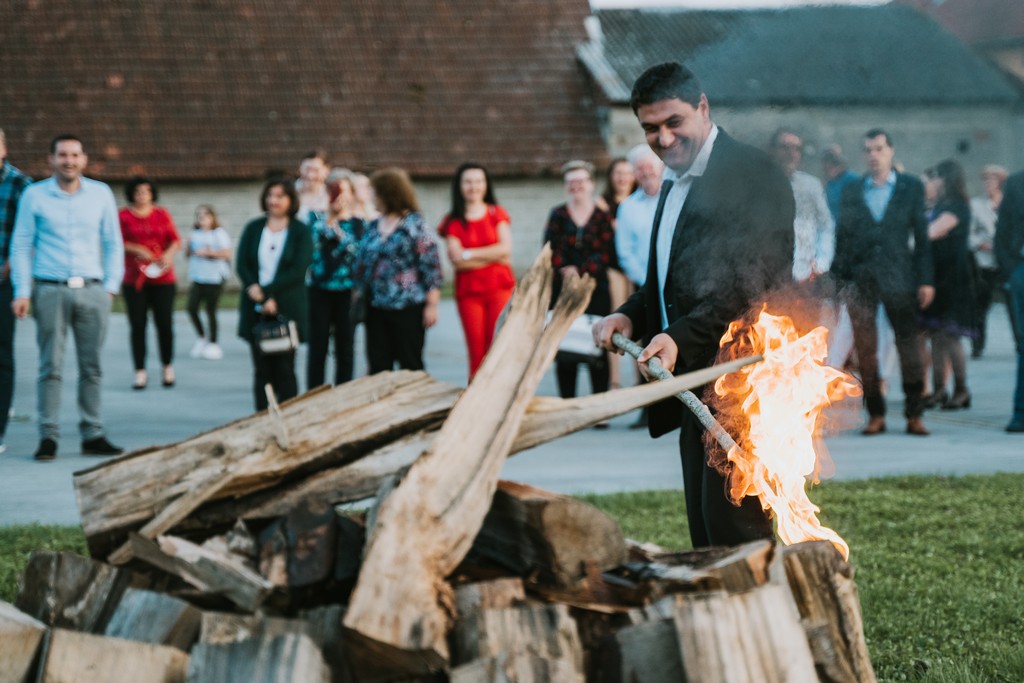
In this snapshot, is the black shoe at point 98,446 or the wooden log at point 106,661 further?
the black shoe at point 98,446

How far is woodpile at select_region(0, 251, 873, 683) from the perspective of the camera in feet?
9.41

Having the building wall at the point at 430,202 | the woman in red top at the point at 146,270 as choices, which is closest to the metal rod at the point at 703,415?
the woman in red top at the point at 146,270

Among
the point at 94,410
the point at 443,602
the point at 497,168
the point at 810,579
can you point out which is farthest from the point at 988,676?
the point at 497,168

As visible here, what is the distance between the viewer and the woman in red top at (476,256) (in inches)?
408

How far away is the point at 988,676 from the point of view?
172 inches

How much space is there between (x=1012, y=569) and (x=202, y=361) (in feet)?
37.3

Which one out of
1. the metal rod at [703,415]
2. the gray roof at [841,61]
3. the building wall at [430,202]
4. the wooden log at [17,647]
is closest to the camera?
the wooden log at [17,647]

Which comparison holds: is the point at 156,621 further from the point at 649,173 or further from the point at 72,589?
the point at 649,173

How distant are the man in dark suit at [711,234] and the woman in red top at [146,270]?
29.8 feet

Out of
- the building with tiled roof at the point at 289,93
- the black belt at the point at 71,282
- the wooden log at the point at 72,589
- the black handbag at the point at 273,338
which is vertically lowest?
the wooden log at the point at 72,589

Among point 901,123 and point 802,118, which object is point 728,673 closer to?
point 802,118

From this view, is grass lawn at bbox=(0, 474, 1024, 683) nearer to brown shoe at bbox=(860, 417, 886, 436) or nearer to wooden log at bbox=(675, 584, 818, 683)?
wooden log at bbox=(675, 584, 818, 683)

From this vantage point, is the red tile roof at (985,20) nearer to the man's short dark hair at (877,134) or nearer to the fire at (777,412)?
the man's short dark hair at (877,134)

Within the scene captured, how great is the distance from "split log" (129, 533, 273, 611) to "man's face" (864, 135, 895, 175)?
658 cm
